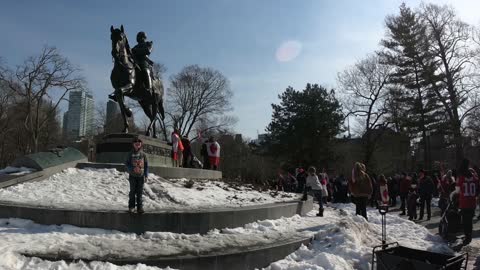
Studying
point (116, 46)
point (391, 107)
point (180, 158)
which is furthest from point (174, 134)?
point (391, 107)

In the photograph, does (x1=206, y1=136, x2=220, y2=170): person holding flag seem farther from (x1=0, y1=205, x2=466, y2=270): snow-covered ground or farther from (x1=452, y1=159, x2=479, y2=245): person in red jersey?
(x1=452, y1=159, x2=479, y2=245): person in red jersey

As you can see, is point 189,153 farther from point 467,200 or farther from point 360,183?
point 467,200

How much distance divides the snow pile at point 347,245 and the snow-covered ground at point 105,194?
7.75 feet

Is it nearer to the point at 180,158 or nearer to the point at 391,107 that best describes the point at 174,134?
the point at 180,158

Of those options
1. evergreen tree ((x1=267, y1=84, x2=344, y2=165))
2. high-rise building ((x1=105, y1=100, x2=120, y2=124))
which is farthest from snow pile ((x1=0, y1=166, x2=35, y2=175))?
high-rise building ((x1=105, y1=100, x2=120, y2=124))

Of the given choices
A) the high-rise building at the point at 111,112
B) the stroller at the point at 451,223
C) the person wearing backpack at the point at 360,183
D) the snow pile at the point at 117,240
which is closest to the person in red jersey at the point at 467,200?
the stroller at the point at 451,223

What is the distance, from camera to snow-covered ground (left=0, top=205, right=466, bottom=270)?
22.1 feet

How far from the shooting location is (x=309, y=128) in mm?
39500

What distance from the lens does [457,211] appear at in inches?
446

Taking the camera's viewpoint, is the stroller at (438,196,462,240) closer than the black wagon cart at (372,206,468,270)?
No

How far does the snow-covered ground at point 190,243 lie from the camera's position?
6.74 m

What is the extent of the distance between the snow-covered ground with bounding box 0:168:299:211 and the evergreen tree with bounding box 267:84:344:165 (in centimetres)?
2761

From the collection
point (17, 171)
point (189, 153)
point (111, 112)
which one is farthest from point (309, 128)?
point (111, 112)

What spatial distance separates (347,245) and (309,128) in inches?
1223
